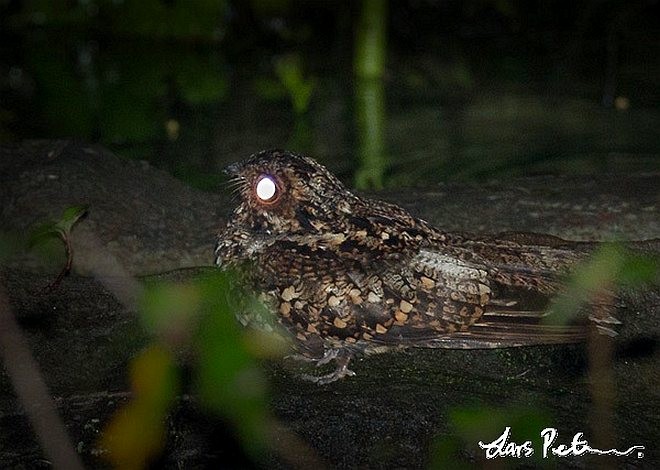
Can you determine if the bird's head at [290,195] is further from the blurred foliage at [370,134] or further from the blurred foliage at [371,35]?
the blurred foliage at [371,35]

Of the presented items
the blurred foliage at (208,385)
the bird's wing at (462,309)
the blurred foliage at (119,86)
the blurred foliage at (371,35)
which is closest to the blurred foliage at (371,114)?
the blurred foliage at (371,35)

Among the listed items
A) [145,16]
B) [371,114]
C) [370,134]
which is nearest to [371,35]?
[370,134]

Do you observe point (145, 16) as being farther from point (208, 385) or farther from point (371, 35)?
point (208, 385)

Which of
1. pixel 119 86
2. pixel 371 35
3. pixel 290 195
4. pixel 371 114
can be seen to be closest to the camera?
pixel 290 195

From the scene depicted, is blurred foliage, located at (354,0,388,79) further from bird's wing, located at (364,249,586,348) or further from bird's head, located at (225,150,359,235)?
bird's wing, located at (364,249,586,348)

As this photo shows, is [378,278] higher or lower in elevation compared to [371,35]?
lower

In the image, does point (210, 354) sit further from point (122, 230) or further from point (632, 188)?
point (632, 188)

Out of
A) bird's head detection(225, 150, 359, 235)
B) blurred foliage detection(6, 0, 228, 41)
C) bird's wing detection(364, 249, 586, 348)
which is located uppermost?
blurred foliage detection(6, 0, 228, 41)

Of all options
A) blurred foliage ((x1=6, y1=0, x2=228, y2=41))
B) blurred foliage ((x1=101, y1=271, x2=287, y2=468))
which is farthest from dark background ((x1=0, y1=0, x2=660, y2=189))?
blurred foliage ((x1=101, y1=271, x2=287, y2=468))
